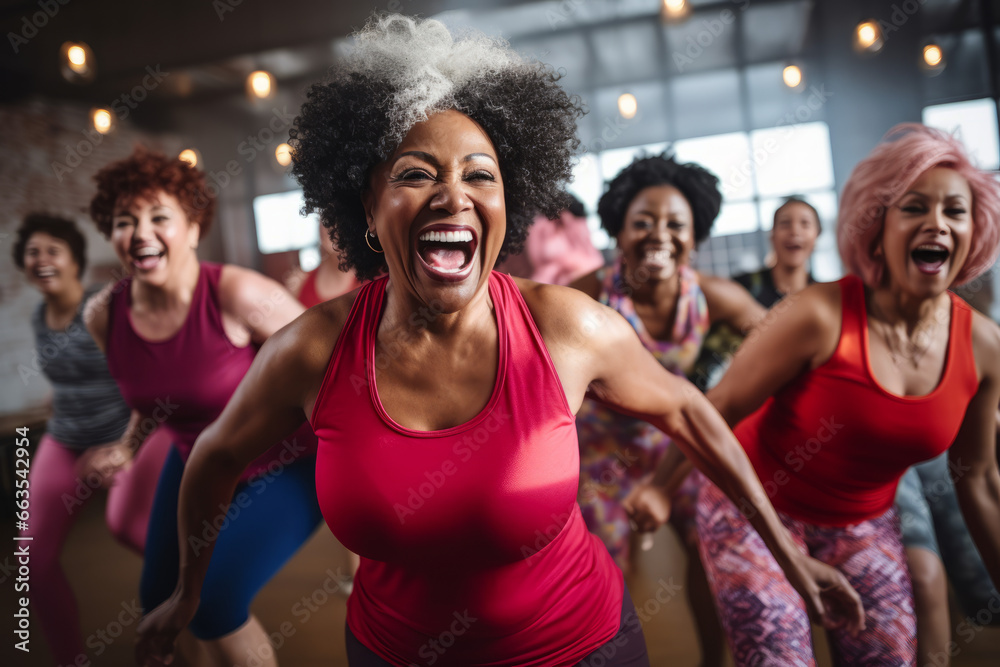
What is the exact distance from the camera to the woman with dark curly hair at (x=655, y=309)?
2150 millimetres

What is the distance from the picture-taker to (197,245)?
7.16ft

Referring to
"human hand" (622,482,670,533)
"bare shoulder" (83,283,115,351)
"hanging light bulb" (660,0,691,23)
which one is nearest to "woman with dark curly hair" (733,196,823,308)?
"hanging light bulb" (660,0,691,23)

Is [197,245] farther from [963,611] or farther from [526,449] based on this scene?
[963,611]

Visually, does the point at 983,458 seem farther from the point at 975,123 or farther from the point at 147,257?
the point at 147,257

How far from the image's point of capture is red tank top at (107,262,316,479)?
204cm

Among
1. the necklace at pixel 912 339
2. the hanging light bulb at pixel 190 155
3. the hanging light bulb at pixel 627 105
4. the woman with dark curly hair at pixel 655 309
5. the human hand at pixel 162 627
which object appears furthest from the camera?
the hanging light bulb at pixel 190 155

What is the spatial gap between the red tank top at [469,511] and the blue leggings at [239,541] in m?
0.80

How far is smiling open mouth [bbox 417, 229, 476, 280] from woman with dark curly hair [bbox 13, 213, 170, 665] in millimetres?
1812

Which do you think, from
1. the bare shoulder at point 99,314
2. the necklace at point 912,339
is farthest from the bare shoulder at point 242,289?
the necklace at point 912,339

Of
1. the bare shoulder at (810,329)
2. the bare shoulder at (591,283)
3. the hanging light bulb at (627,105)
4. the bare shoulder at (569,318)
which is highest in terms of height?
the hanging light bulb at (627,105)

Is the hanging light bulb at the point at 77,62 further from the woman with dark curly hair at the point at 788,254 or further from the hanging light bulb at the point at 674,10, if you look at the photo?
the woman with dark curly hair at the point at 788,254

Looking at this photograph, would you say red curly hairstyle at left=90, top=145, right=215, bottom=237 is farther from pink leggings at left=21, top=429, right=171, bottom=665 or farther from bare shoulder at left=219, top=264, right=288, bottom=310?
pink leggings at left=21, top=429, right=171, bottom=665

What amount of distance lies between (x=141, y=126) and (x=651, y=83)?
2097mm

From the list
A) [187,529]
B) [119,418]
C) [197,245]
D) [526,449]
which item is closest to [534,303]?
[526,449]
